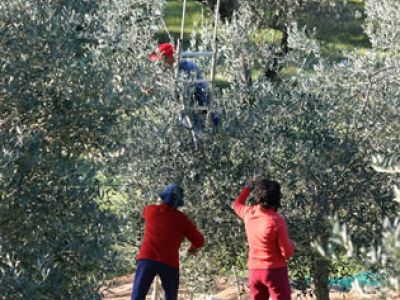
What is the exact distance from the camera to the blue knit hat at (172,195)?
7.92m

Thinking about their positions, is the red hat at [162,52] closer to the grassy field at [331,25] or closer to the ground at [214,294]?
the grassy field at [331,25]

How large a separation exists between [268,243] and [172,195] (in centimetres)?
90

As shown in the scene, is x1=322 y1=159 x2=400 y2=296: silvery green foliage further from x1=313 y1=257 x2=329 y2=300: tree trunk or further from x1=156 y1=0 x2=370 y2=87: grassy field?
x1=156 y1=0 x2=370 y2=87: grassy field

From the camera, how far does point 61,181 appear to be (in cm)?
649

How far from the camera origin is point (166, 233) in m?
8.11

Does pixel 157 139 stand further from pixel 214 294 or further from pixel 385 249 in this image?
pixel 385 249

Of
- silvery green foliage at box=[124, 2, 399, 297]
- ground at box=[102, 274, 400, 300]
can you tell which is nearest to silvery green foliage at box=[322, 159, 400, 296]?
silvery green foliage at box=[124, 2, 399, 297]

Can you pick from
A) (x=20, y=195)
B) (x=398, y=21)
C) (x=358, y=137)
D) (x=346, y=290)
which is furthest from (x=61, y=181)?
(x=346, y=290)

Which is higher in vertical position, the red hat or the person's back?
the red hat

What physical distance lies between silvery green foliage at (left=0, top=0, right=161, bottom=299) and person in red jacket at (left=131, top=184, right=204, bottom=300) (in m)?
0.78

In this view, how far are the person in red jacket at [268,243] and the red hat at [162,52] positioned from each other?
1680 millimetres

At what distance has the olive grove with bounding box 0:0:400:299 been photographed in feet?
21.4

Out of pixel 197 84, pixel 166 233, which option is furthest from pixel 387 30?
pixel 166 233

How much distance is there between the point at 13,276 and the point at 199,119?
3223 millimetres
